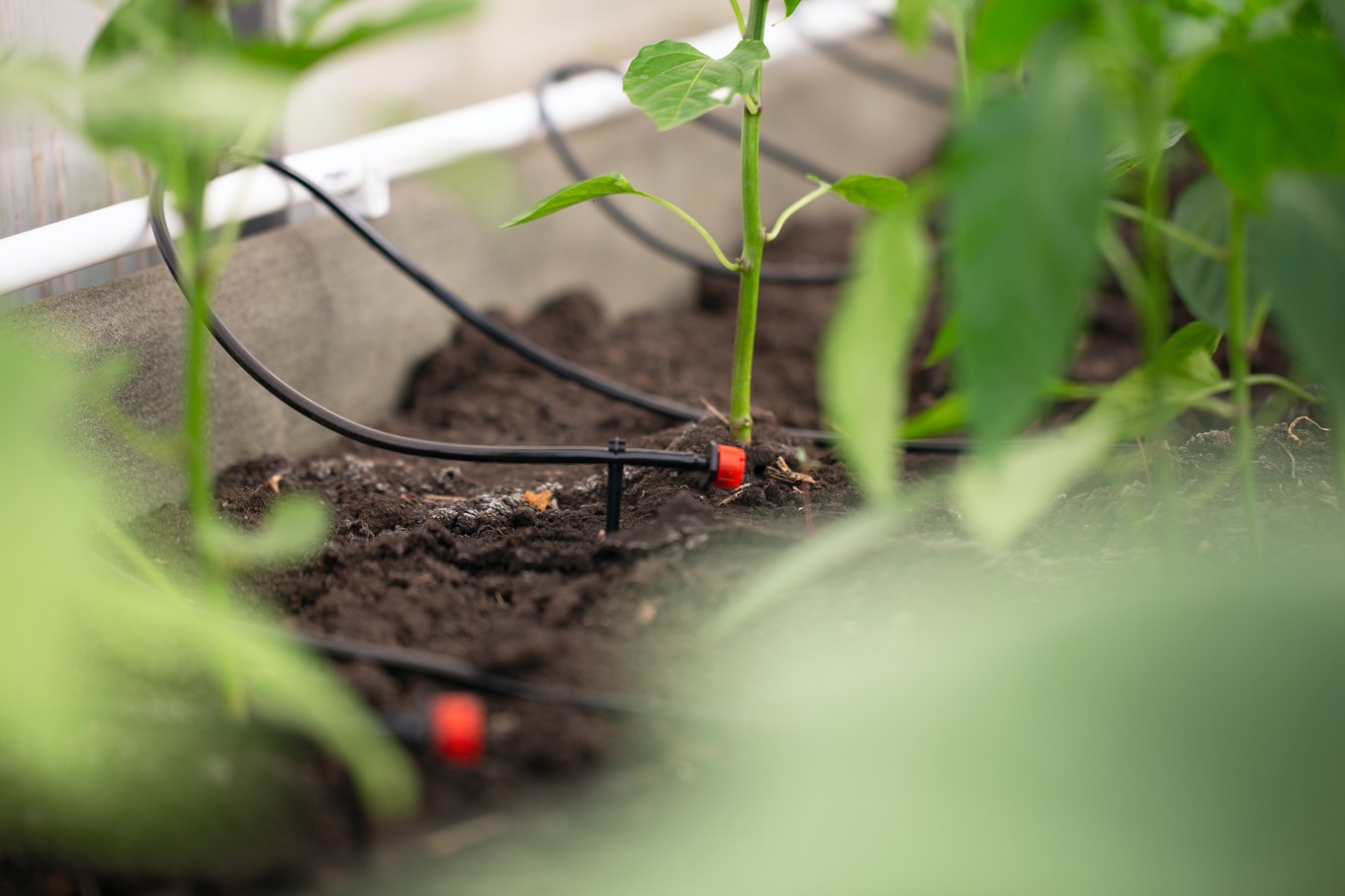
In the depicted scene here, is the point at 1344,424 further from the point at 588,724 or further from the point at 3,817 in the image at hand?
the point at 3,817

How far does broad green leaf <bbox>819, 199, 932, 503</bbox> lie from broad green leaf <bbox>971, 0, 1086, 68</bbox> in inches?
4.2

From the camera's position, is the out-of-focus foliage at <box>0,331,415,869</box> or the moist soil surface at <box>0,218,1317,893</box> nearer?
the out-of-focus foliage at <box>0,331,415,869</box>

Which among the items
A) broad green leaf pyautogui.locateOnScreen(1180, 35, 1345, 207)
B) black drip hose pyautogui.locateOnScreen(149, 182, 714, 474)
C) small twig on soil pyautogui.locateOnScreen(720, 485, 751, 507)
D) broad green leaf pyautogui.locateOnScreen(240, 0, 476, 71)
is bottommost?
small twig on soil pyautogui.locateOnScreen(720, 485, 751, 507)

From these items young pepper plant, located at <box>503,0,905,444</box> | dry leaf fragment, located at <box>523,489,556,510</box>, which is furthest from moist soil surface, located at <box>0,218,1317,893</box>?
young pepper plant, located at <box>503,0,905,444</box>

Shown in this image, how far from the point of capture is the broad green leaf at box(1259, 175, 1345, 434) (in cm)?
62

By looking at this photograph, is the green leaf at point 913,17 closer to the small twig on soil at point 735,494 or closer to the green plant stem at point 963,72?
the green plant stem at point 963,72

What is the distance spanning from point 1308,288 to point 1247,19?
0.23 metres

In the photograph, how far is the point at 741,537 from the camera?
906 mm

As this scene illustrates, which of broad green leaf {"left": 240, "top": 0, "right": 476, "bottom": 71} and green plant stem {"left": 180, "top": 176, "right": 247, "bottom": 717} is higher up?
broad green leaf {"left": 240, "top": 0, "right": 476, "bottom": 71}

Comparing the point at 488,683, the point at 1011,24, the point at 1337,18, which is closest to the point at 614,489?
the point at 488,683

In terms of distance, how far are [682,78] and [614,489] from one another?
1.20 feet

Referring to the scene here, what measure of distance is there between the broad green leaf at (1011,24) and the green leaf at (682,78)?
0.24 m

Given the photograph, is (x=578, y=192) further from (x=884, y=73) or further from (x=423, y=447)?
(x=884, y=73)

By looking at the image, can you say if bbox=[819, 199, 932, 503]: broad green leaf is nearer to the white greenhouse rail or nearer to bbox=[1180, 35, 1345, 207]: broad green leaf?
bbox=[1180, 35, 1345, 207]: broad green leaf
